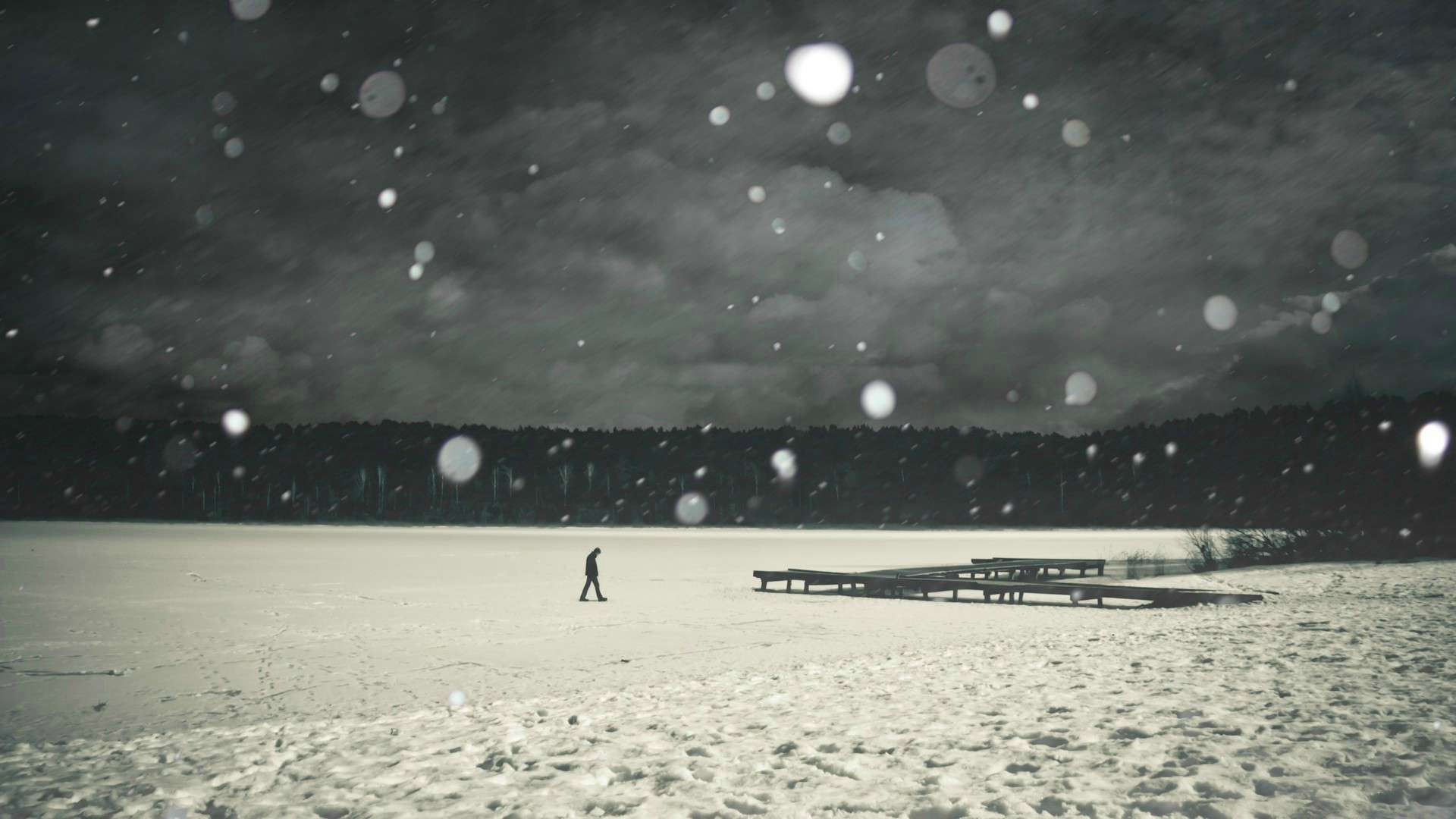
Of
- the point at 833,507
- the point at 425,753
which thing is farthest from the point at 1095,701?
the point at 833,507

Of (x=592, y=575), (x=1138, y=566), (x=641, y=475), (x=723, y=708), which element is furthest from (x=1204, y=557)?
(x=641, y=475)

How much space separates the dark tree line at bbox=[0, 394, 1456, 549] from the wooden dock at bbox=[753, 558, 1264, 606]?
233 ft

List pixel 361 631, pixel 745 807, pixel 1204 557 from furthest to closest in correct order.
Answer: pixel 1204 557
pixel 361 631
pixel 745 807

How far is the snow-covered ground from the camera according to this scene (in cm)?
584

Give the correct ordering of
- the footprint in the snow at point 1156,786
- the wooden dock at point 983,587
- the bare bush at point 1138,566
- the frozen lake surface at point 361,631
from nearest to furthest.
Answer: the footprint in the snow at point 1156,786 → the frozen lake surface at point 361,631 → the wooden dock at point 983,587 → the bare bush at point 1138,566

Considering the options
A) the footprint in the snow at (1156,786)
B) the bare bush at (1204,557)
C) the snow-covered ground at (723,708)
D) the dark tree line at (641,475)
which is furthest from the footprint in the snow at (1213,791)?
the dark tree line at (641,475)

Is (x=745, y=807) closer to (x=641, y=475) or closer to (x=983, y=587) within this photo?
(x=983, y=587)

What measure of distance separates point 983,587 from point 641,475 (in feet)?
411

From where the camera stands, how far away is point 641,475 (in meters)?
145

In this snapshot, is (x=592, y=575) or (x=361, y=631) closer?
(x=361, y=631)

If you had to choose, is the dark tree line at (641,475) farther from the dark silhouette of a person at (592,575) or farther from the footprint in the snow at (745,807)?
the footprint in the snow at (745,807)

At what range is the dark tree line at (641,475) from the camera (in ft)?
375

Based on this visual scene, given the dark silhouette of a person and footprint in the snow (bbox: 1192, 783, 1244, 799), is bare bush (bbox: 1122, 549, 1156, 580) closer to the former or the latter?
the dark silhouette of a person

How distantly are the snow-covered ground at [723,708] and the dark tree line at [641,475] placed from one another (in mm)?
83668
